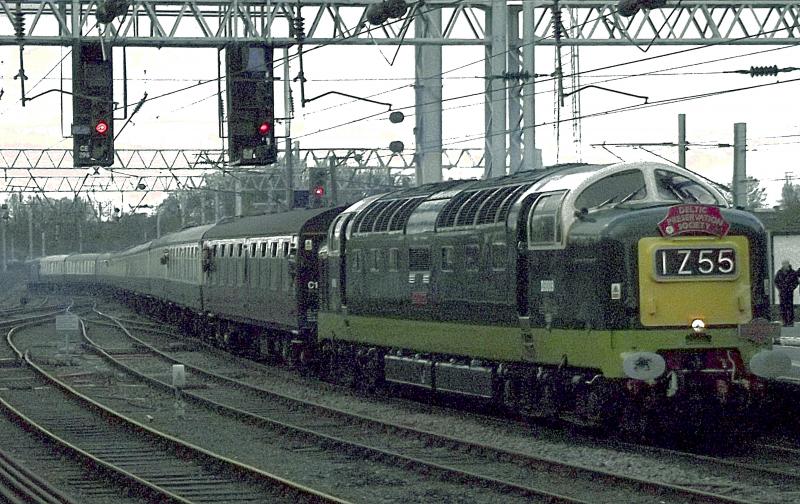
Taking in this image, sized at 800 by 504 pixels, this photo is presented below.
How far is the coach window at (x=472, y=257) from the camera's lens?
20.9m

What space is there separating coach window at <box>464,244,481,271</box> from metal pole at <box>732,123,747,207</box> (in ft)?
56.9

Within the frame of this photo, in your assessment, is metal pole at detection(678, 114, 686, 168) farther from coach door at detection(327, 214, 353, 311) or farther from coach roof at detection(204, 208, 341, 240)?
coach door at detection(327, 214, 353, 311)

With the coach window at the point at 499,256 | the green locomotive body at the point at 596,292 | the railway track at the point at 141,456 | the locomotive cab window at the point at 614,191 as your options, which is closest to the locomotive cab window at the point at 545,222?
the green locomotive body at the point at 596,292

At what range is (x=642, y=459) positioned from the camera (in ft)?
55.4

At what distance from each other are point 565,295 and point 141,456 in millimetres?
5575

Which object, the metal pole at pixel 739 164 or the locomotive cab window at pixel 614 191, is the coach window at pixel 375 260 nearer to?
the locomotive cab window at pixel 614 191

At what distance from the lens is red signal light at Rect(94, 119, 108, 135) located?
31875 millimetres

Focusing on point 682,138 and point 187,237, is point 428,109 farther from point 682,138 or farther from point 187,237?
point 187,237

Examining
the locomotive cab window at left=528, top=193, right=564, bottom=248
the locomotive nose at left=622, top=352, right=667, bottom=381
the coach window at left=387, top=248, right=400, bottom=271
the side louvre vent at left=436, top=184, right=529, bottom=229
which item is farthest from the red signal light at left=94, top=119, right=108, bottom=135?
the locomotive nose at left=622, top=352, right=667, bottom=381

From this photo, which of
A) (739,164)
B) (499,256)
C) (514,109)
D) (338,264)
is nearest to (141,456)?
(499,256)

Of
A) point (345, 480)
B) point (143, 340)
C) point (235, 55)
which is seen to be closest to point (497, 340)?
point (345, 480)

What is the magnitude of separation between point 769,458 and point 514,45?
19.9 metres

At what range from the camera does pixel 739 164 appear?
37.8m

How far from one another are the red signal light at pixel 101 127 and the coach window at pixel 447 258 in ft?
39.7
